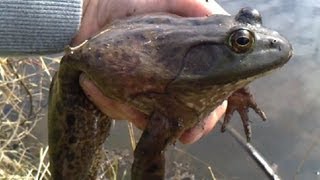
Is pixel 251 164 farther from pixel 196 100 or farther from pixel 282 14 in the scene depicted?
pixel 196 100

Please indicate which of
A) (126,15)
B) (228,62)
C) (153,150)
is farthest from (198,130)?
(126,15)

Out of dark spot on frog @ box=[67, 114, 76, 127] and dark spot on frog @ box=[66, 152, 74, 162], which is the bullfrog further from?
dark spot on frog @ box=[66, 152, 74, 162]

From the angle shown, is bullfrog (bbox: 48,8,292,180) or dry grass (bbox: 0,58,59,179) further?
dry grass (bbox: 0,58,59,179)

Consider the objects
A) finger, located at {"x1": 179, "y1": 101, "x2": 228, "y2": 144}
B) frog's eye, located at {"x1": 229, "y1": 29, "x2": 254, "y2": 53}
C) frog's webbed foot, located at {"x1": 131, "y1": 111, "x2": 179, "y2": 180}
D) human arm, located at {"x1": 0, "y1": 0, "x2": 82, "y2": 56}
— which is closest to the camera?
frog's eye, located at {"x1": 229, "y1": 29, "x2": 254, "y2": 53}

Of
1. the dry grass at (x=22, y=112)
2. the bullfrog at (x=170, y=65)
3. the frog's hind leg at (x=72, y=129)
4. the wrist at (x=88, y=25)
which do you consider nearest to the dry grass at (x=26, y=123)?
the dry grass at (x=22, y=112)

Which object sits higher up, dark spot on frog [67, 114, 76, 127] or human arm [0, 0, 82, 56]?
human arm [0, 0, 82, 56]

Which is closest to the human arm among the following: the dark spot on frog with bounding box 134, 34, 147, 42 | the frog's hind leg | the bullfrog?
the frog's hind leg

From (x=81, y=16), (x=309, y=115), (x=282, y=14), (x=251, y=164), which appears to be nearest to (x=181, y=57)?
(x=81, y=16)
